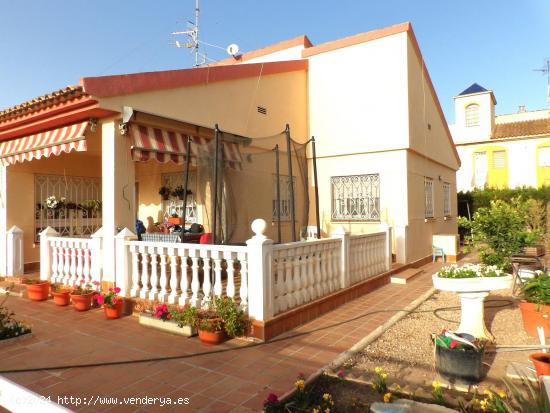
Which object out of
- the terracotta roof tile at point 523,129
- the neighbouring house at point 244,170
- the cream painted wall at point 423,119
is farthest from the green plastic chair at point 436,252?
the terracotta roof tile at point 523,129

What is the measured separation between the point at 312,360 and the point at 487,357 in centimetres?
205

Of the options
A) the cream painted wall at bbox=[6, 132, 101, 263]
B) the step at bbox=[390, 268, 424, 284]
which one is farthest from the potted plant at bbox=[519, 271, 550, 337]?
the cream painted wall at bbox=[6, 132, 101, 263]

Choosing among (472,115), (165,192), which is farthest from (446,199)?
(472,115)

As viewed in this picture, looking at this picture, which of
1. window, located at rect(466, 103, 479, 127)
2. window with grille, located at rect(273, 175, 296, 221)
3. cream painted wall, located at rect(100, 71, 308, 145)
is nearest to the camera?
cream painted wall, located at rect(100, 71, 308, 145)

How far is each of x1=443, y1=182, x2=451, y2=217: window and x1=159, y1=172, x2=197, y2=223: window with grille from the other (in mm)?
9425

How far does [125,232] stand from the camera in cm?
625

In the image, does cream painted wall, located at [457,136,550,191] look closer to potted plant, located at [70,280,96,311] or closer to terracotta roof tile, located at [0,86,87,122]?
potted plant, located at [70,280,96,311]

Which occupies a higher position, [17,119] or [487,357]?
[17,119]

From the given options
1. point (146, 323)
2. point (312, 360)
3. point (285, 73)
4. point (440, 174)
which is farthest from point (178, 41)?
point (312, 360)

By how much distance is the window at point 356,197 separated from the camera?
414 inches

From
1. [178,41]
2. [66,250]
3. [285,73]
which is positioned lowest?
[66,250]

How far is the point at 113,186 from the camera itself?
6.43 meters

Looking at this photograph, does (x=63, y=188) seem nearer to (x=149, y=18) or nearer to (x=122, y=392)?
(x=149, y=18)

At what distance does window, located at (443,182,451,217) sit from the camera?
45.9 ft
